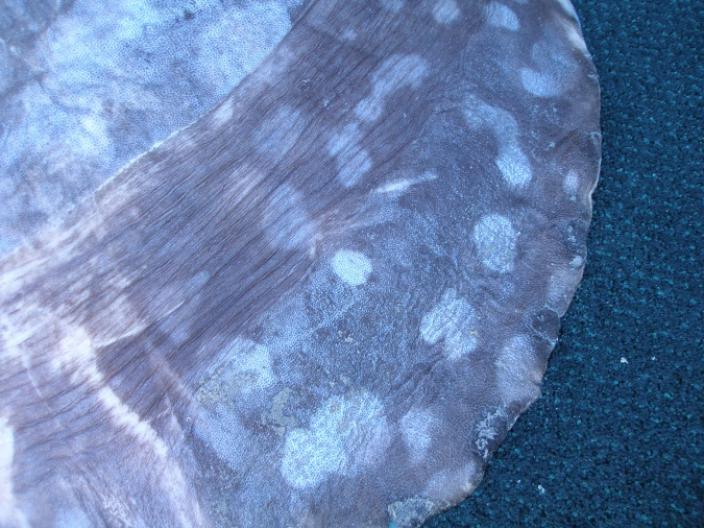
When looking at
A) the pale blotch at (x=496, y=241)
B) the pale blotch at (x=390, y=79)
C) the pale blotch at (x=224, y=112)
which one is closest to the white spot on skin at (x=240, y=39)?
the pale blotch at (x=224, y=112)

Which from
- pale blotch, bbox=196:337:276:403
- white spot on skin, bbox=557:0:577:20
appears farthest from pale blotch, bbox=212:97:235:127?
white spot on skin, bbox=557:0:577:20

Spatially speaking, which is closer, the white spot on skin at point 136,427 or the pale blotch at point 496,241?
the white spot on skin at point 136,427

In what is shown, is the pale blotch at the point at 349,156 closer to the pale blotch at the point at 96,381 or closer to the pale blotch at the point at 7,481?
the pale blotch at the point at 96,381

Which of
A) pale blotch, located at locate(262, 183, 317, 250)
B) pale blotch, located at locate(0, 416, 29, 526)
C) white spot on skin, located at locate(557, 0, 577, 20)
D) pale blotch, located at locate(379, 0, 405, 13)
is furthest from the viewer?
white spot on skin, located at locate(557, 0, 577, 20)

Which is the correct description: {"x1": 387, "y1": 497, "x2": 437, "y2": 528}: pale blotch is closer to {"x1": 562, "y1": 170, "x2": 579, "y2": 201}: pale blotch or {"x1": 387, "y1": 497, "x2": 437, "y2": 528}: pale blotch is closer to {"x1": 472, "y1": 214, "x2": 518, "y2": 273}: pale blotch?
{"x1": 472, "y1": 214, "x2": 518, "y2": 273}: pale blotch

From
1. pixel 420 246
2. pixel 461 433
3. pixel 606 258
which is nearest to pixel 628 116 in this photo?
pixel 606 258

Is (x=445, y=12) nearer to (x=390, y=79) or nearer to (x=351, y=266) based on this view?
(x=390, y=79)

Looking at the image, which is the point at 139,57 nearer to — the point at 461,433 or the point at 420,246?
the point at 420,246
